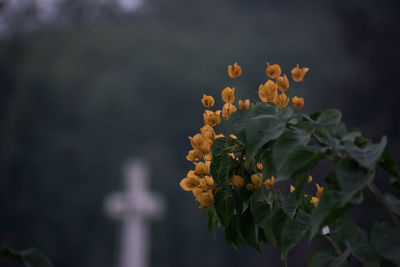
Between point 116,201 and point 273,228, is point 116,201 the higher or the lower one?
the higher one

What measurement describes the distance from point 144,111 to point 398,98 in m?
9.35

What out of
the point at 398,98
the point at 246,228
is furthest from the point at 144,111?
the point at 246,228

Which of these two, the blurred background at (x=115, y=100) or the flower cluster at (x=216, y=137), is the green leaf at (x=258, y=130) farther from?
the blurred background at (x=115, y=100)

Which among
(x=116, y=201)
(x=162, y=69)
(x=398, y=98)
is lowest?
(x=116, y=201)

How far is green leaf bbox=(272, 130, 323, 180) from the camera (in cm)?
63

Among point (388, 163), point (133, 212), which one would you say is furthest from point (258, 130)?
point (133, 212)

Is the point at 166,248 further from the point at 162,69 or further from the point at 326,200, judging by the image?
the point at 326,200

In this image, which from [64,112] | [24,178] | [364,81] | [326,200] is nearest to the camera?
[326,200]

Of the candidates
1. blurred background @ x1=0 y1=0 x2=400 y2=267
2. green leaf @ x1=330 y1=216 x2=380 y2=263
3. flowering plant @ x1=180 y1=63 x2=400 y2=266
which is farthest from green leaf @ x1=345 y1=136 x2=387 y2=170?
blurred background @ x1=0 y1=0 x2=400 y2=267

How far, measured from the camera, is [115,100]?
49.5 feet

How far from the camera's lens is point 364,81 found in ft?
26.3

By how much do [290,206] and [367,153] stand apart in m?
0.22

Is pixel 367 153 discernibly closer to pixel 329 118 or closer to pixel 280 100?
pixel 329 118

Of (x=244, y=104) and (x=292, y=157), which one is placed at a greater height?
(x=244, y=104)
